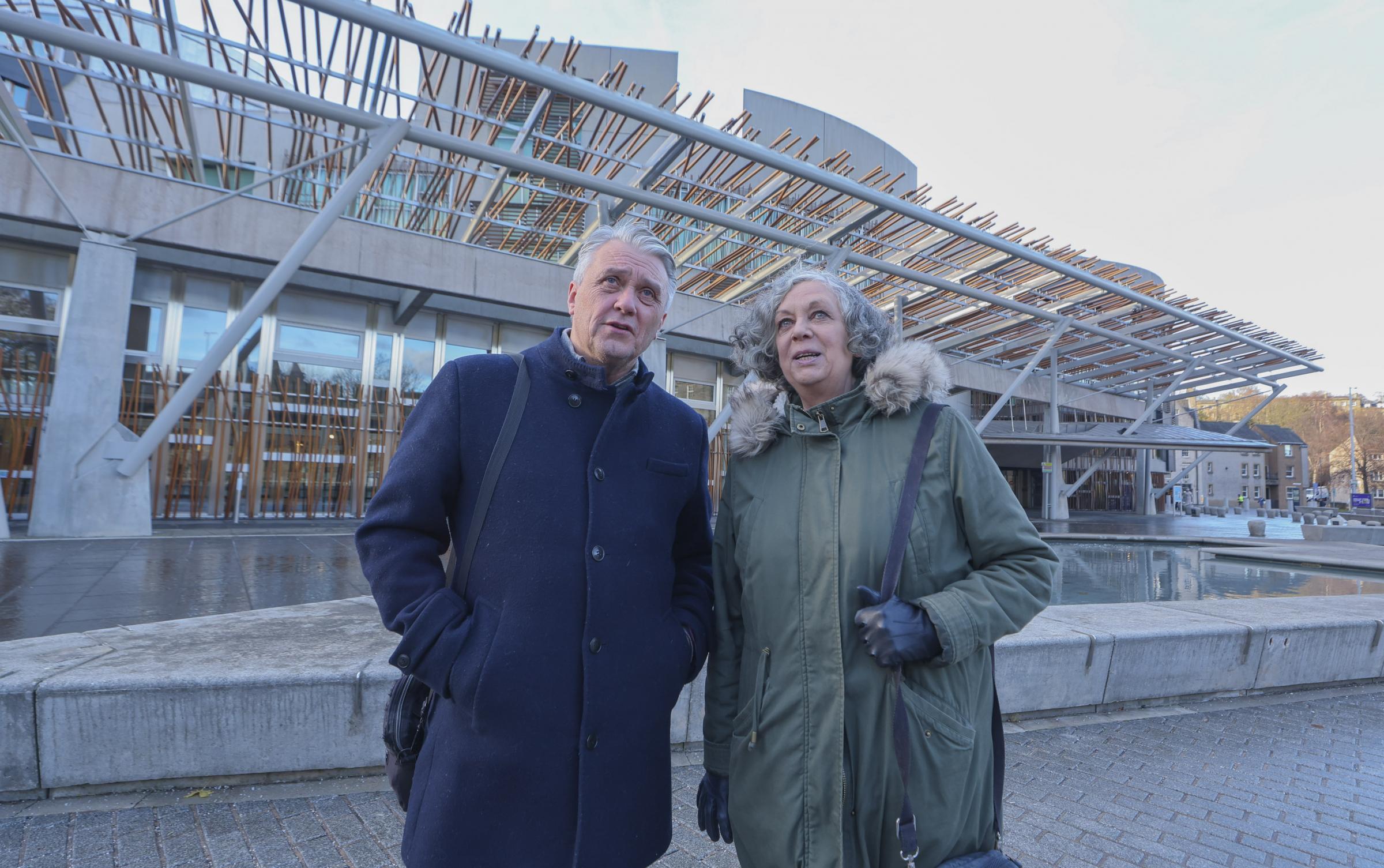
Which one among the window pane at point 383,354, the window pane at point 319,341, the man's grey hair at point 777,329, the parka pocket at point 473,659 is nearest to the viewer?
the parka pocket at point 473,659

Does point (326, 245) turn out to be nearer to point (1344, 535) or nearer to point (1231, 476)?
point (1344, 535)

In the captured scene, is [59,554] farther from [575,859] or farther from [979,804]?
[979,804]

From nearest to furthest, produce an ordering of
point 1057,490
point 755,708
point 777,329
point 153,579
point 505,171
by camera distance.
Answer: point 755,708
point 777,329
point 153,579
point 505,171
point 1057,490

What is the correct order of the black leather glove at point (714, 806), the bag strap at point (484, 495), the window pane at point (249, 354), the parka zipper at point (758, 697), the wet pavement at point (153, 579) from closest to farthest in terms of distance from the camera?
the bag strap at point (484, 495), the parka zipper at point (758, 697), the black leather glove at point (714, 806), the wet pavement at point (153, 579), the window pane at point (249, 354)

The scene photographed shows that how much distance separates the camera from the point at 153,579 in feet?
20.8

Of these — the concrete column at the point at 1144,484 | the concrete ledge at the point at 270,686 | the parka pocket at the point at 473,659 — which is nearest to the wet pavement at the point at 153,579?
the concrete ledge at the point at 270,686

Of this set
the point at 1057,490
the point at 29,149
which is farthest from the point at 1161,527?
the point at 29,149

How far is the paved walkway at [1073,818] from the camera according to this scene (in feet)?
8.11

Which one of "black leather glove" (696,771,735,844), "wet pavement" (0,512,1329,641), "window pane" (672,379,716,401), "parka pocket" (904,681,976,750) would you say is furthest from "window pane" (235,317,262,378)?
"parka pocket" (904,681,976,750)

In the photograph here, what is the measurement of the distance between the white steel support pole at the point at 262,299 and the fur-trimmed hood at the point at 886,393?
10125 millimetres

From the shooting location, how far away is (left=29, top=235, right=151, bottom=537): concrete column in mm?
9828

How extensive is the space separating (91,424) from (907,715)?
13.2 metres

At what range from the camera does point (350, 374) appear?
53.3 feet

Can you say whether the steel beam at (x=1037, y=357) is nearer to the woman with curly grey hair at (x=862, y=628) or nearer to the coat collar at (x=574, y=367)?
the woman with curly grey hair at (x=862, y=628)
